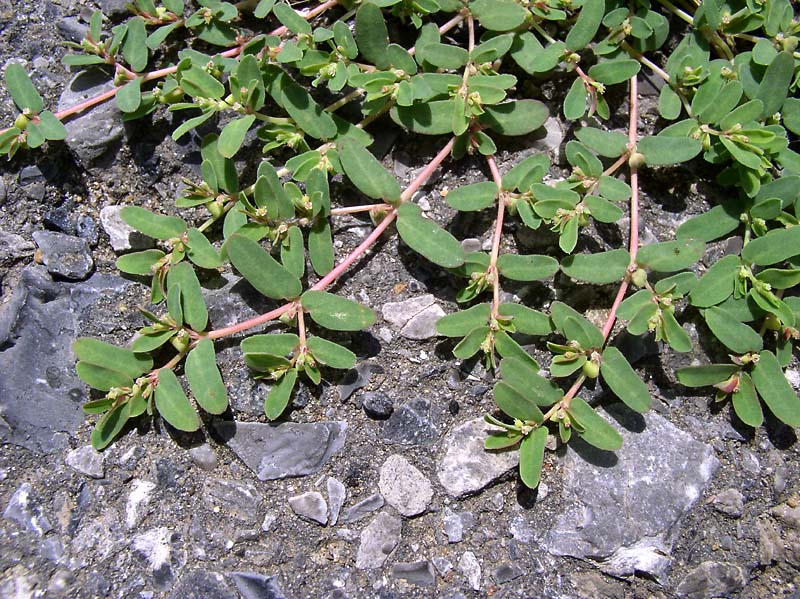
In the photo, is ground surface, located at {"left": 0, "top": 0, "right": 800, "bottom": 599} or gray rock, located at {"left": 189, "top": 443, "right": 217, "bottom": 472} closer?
ground surface, located at {"left": 0, "top": 0, "right": 800, "bottom": 599}

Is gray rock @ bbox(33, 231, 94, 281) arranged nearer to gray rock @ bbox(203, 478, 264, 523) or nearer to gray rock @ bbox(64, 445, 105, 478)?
gray rock @ bbox(64, 445, 105, 478)

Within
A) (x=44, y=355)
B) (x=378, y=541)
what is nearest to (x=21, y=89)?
(x=44, y=355)

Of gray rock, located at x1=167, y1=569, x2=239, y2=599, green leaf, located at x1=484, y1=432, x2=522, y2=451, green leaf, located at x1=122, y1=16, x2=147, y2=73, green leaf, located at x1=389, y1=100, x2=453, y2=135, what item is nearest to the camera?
gray rock, located at x1=167, y1=569, x2=239, y2=599

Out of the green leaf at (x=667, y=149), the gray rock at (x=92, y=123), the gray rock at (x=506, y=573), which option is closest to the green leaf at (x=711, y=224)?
the green leaf at (x=667, y=149)

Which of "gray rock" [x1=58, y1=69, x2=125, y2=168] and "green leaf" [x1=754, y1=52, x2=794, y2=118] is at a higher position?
"gray rock" [x1=58, y1=69, x2=125, y2=168]

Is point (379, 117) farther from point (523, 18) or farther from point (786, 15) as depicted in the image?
point (786, 15)

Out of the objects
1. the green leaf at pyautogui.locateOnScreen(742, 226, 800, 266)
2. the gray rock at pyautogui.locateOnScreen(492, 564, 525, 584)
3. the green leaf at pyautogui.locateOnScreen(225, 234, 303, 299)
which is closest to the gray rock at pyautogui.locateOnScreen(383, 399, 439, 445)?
the gray rock at pyautogui.locateOnScreen(492, 564, 525, 584)

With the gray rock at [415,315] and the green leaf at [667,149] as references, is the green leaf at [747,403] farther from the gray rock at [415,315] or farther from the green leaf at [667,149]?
the gray rock at [415,315]
